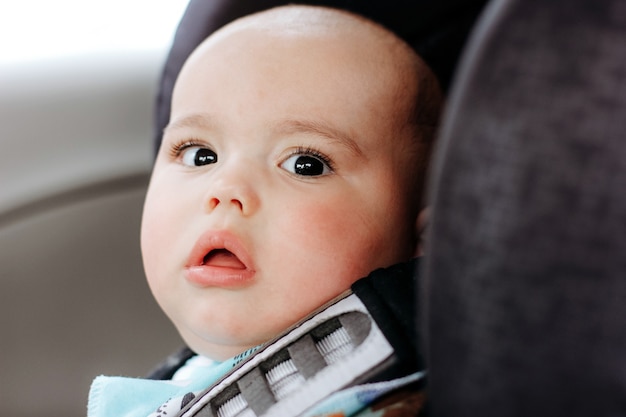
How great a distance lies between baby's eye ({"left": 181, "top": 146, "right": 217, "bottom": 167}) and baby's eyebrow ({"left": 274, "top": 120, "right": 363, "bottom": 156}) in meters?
0.09

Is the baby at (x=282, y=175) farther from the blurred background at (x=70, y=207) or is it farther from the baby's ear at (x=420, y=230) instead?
the blurred background at (x=70, y=207)

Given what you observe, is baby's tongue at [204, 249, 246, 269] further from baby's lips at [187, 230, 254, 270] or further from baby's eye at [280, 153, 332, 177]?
baby's eye at [280, 153, 332, 177]

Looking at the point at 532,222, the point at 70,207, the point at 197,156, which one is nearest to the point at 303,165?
the point at 197,156

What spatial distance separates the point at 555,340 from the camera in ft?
1.31

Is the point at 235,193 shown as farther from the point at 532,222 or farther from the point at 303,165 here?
the point at 532,222

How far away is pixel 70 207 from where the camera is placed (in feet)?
4.12

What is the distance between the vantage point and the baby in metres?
0.77

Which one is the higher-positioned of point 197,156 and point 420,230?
point 197,156

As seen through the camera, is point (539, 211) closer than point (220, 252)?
Yes

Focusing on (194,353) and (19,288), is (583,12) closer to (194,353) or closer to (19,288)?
(194,353)

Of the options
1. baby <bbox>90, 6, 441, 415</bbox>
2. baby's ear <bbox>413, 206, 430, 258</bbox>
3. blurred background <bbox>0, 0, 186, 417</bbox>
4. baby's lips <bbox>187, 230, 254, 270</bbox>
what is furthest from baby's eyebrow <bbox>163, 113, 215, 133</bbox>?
blurred background <bbox>0, 0, 186, 417</bbox>

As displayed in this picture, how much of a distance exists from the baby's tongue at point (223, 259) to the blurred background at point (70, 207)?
0.51m

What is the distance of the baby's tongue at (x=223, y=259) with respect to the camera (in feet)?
2.56

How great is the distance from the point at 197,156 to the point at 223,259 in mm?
146
